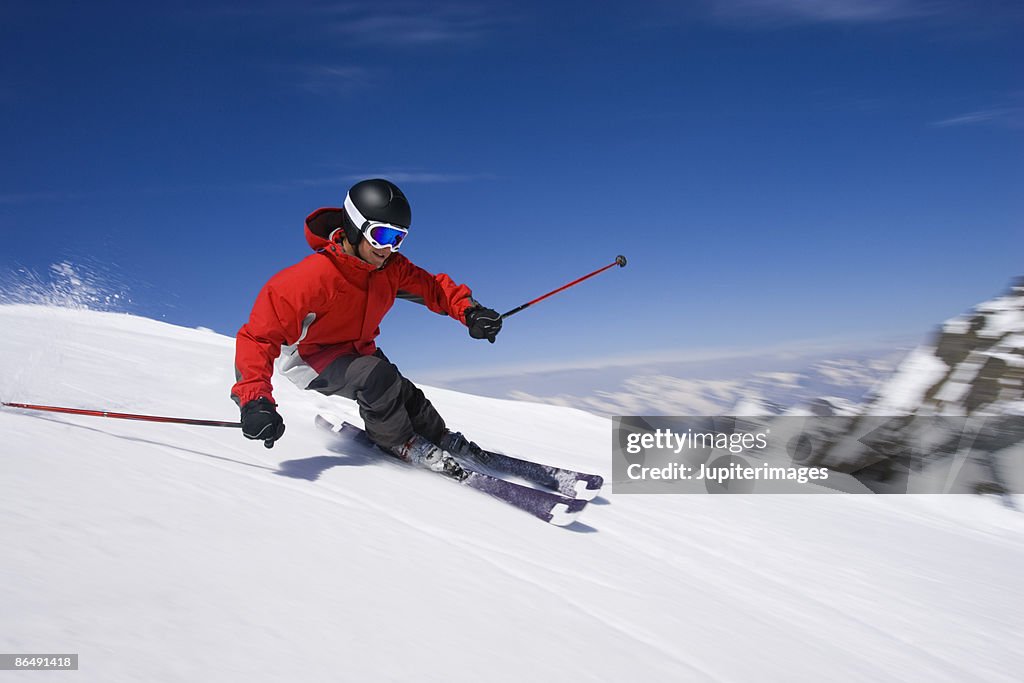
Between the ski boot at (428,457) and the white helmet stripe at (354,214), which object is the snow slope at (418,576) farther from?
the white helmet stripe at (354,214)

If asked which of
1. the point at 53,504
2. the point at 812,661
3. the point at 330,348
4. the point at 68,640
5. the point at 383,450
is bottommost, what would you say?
the point at 812,661

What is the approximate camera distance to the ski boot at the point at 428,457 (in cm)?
346

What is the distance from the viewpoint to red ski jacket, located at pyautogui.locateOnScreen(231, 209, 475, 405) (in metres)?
3.07

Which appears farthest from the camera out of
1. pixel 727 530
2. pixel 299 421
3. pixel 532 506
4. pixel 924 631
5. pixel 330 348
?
pixel 299 421

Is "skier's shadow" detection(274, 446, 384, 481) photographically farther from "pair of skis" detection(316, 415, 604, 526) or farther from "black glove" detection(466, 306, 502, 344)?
"black glove" detection(466, 306, 502, 344)

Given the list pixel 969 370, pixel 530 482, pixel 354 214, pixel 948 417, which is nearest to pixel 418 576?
pixel 530 482

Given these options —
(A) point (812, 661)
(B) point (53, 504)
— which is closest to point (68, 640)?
(B) point (53, 504)

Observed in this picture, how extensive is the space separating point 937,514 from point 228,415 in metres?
5.28

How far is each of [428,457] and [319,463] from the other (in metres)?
0.61

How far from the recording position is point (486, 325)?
157 inches

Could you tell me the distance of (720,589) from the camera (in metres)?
2.49

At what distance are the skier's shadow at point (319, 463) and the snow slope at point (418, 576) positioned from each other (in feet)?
0.08

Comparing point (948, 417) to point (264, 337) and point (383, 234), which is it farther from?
point (264, 337)

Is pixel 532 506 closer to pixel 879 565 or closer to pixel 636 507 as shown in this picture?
pixel 636 507
